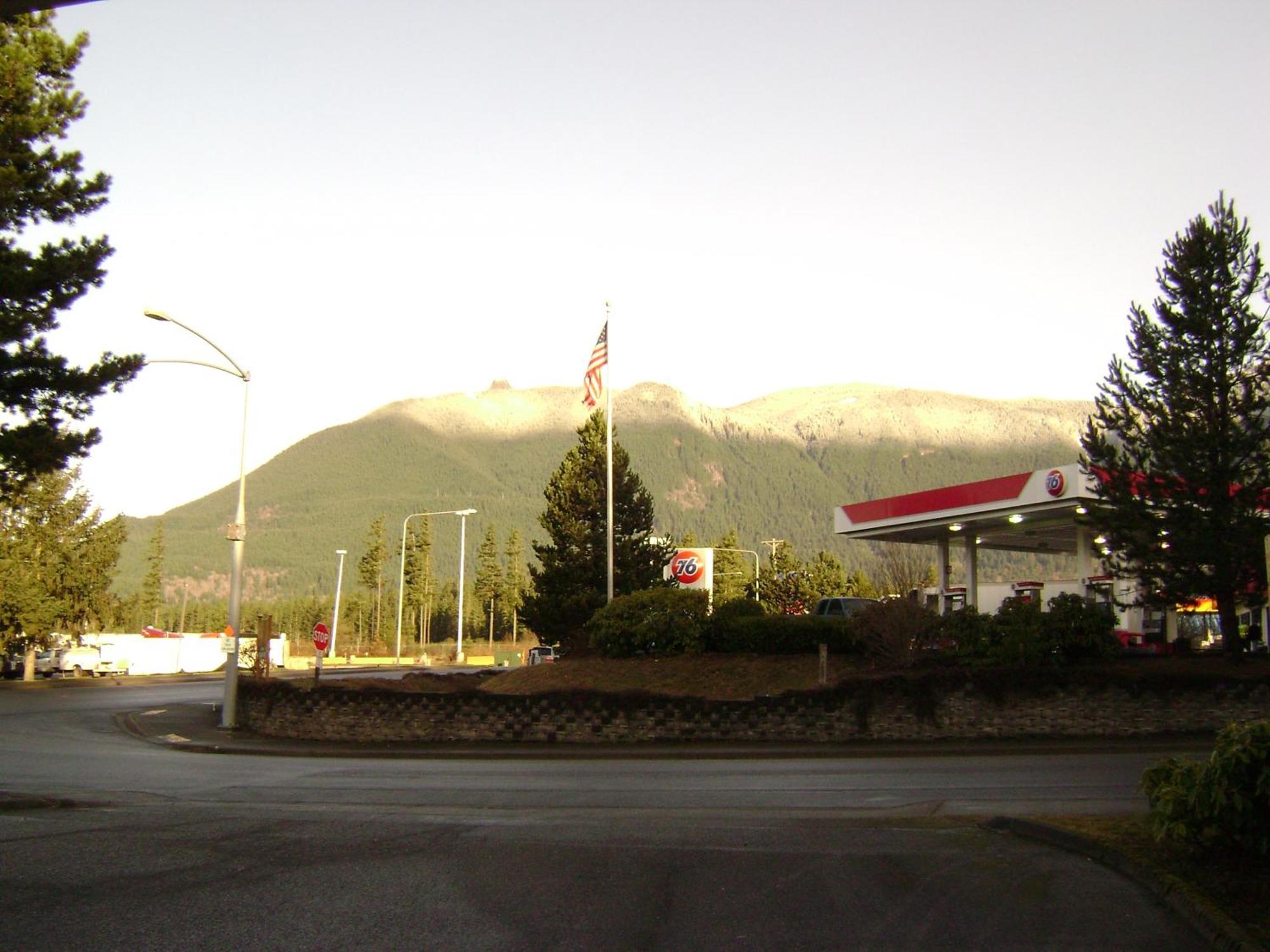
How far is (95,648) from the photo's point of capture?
64.0 m

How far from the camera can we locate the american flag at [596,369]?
3525 cm

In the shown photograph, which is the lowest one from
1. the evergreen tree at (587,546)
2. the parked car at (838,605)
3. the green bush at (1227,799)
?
the green bush at (1227,799)

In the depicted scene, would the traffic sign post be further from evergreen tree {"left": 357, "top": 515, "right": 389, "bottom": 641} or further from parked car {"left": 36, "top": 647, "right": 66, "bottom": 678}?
evergreen tree {"left": 357, "top": 515, "right": 389, "bottom": 641}

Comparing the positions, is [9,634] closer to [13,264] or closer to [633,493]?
[633,493]

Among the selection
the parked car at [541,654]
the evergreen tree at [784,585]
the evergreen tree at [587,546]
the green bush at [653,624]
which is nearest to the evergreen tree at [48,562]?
the parked car at [541,654]

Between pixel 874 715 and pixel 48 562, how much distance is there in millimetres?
45398

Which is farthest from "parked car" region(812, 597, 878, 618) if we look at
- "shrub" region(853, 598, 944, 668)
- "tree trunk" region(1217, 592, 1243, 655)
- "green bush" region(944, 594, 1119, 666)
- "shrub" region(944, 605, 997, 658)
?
"tree trunk" region(1217, 592, 1243, 655)

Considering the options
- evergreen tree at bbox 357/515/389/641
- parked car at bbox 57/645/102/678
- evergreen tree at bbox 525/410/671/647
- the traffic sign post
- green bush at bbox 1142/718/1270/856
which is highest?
evergreen tree at bbox 357/515/389/641

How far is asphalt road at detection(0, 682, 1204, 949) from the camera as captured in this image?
23.3 feet

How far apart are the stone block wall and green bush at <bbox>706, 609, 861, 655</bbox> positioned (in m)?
A: 5.40

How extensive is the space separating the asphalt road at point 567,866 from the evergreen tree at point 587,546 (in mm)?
25454

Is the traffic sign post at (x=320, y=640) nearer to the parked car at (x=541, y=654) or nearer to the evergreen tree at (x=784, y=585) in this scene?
the parked car at (x=541, y=654)

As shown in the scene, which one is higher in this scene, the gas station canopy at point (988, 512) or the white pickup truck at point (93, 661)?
the gas station canopy at point (988, 512)

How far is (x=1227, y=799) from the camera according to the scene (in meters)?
7.65
